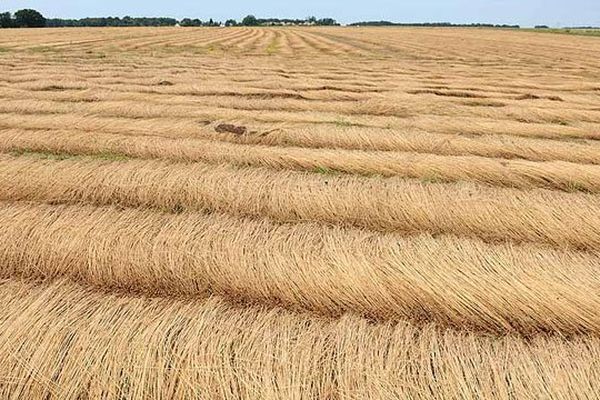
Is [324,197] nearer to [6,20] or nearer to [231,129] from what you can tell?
[231,129]

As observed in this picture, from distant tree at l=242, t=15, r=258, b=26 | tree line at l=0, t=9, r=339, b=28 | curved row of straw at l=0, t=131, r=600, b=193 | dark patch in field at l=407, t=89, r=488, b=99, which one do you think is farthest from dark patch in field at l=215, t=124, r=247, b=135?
distant tree at l=242, t=15, r=258, b=26

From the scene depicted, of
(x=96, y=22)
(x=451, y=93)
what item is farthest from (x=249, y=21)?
(x=451, y=93)

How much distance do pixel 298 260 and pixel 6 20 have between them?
8364cm

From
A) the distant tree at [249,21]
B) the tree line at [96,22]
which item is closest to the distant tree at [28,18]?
the tree line at [96,22]

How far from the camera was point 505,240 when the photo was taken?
3.52 m

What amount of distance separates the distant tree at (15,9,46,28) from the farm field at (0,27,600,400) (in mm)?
80840

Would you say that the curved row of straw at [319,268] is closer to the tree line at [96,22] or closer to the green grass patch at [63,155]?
the green grass patch at [63,155]

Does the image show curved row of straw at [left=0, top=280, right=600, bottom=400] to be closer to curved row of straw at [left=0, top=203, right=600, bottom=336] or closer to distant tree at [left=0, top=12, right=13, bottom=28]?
curved row of straw at [left=0, top=203, right=600, bottom=336]

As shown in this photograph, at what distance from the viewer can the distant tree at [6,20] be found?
6846cm

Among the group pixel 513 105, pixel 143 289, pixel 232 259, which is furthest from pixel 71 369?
pixel 513 105

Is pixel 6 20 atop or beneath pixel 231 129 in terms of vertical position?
beneath

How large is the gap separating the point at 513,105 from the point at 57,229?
7.35 metres

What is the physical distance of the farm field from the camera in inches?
86.7

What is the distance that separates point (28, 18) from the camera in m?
73.4
